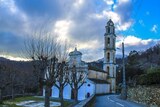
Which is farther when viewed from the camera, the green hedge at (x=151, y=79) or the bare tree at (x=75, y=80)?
the bare tree at (x=75, y=80)

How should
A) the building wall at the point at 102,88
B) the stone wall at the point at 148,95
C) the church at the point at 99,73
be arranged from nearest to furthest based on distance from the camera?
1. the stone wall at the point at 148,95
2. the church at the point at 99,73
3. the building wall at the point at 102,88

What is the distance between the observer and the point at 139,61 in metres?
112

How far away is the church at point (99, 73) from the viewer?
7819cm

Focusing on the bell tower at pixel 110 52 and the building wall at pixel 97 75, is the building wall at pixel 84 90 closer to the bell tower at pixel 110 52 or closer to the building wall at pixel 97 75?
the building wall at pixel 97 75

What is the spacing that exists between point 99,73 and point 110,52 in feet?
27.0

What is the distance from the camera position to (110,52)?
94000 millimetres

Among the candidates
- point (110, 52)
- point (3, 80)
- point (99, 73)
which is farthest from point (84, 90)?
point (3, 80)

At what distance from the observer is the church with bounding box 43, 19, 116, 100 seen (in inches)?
3078

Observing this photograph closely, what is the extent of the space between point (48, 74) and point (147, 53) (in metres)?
80.1

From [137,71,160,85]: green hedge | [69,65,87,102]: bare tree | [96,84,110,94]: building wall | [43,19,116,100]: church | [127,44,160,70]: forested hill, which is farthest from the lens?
[127,44,160,70]: forested hill

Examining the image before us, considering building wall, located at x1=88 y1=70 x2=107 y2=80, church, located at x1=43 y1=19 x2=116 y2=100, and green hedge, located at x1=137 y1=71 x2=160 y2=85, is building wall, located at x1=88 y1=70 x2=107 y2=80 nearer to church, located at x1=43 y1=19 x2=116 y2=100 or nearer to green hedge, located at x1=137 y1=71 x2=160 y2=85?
church, located at x1=43 y1=19 x2=116 y2=100

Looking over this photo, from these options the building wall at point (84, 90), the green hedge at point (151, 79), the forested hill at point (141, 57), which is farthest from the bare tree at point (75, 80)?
the forested hill at point (141, 57)

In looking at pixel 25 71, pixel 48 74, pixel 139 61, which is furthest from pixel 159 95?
pixel 139 61

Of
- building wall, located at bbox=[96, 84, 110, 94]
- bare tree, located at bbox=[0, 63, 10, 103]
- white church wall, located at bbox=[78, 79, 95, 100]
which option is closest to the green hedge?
bare tree, located at bbox=[0, 63, 10, 103]
